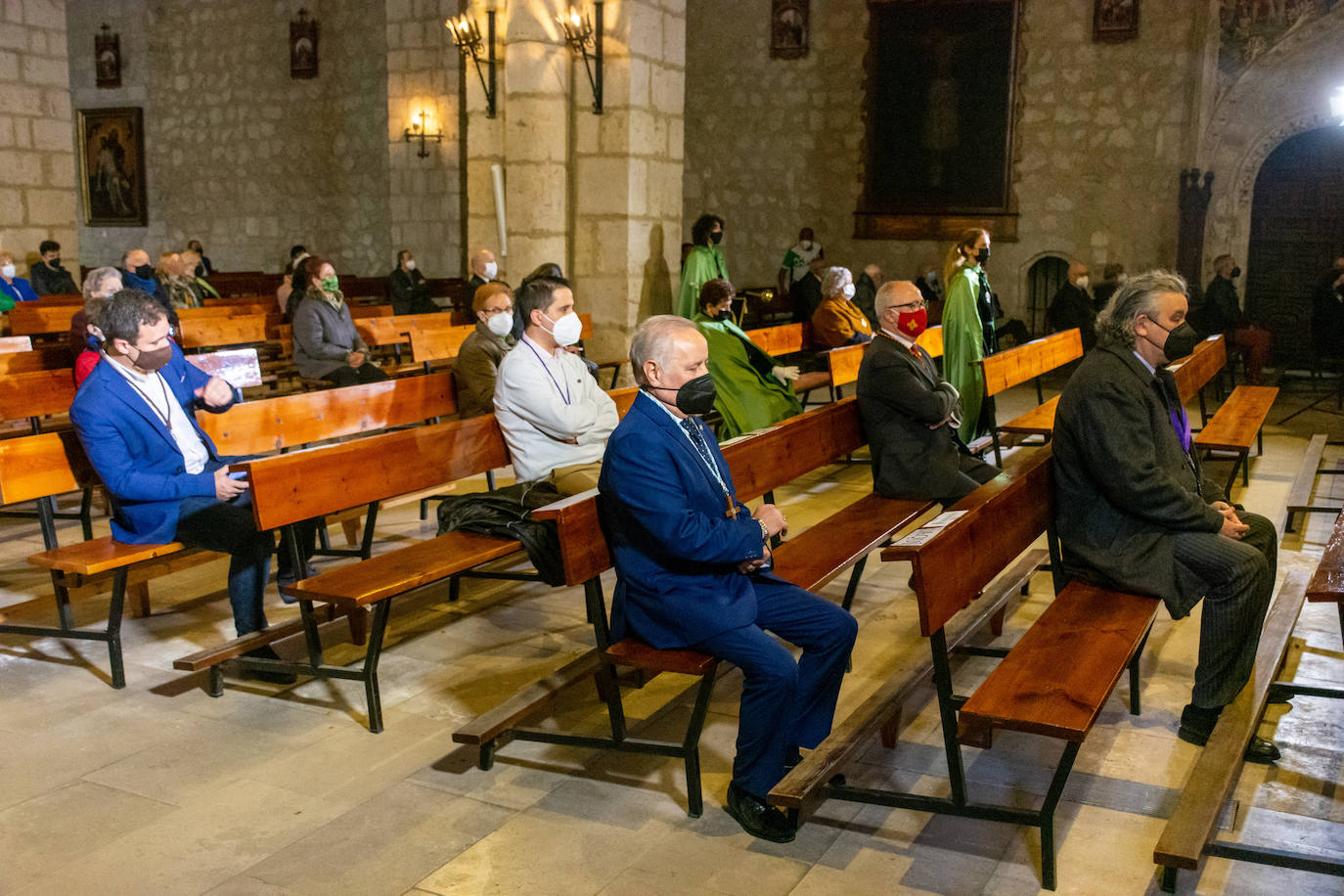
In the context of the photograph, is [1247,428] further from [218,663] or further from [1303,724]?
[218,663]

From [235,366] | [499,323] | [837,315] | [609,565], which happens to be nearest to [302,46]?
[837,315]

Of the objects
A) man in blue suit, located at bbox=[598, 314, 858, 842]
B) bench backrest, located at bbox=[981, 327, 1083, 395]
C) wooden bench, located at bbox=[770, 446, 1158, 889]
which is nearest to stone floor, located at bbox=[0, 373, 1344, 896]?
wooden bench, located at bbox=[770, 446, 1158, 889]

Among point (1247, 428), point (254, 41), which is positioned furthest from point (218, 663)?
point (254, 41)

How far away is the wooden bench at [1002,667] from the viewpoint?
110 inches

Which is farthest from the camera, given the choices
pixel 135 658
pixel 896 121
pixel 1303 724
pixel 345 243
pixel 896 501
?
pixel 345 243

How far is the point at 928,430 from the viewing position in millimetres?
4750

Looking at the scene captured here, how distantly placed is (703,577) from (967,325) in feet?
16.4

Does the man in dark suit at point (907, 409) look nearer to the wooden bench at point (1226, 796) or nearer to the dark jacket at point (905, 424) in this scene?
the dark jacket at point (905, 424)

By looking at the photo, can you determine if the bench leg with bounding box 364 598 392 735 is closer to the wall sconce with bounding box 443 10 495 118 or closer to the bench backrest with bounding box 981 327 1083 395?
the bench backrest with bounding box 981 327 1083 395

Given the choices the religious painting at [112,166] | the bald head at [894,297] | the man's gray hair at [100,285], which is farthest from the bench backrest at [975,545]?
→ the religious painting at [112,166]

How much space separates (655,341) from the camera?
315cm

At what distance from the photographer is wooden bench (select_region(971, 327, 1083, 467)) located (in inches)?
259

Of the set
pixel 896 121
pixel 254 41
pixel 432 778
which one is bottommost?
pixel 432 778

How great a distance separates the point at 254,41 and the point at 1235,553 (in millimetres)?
18107
